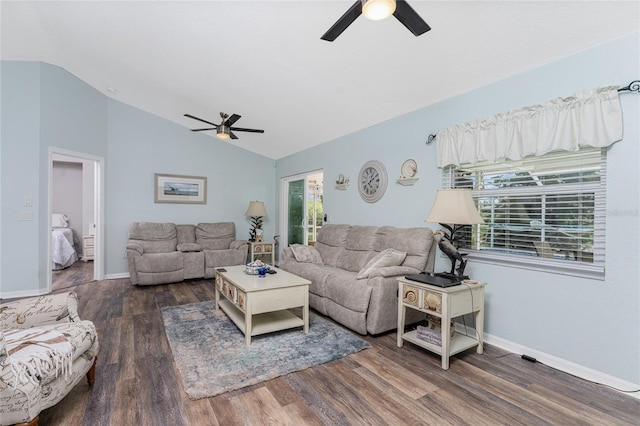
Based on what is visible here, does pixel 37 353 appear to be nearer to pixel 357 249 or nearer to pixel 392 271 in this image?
pixel 392 271

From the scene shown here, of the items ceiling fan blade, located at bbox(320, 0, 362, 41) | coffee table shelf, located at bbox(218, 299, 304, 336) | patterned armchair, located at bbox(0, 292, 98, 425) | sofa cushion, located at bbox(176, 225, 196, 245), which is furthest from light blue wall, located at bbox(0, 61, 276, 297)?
ceiling fan blade, located at bbox(320, 0, 362, 41)

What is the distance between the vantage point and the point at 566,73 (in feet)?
7.79

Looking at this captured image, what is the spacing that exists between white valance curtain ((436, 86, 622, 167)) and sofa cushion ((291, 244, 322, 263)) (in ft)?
6.93

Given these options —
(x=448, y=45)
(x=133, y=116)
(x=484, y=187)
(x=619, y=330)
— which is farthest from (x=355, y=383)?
(x=133, y=116)

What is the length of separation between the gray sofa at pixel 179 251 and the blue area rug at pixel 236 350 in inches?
66.9

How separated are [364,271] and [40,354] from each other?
251 centimetres

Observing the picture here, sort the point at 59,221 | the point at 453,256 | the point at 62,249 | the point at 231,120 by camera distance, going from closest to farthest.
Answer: the point at 453,256, the point at 231,120, the point at 62,249, the point at 59,221

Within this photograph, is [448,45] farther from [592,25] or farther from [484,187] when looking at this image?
[484,187]

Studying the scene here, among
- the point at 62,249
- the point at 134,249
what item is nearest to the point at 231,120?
the point at 134,249

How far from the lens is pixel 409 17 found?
1684mm

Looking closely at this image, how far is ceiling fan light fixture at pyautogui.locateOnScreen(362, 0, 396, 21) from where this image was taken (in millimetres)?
1560

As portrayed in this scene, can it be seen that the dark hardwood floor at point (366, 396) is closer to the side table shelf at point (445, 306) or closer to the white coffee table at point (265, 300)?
the side table shelf at point (445, 306)

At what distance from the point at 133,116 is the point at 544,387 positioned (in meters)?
6.72

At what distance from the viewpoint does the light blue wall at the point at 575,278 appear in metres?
2.07
